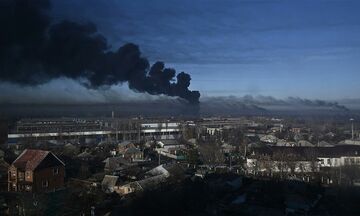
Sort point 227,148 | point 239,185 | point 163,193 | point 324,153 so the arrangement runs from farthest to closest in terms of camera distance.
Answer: point 227,148 → point 324,153 → point 239,185 → point 163,193

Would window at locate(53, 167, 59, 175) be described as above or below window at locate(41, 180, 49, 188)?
above

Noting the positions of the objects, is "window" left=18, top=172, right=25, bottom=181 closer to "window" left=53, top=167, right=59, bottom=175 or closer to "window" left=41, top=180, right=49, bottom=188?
"window" left=41, top=180, right=49, bottom=188

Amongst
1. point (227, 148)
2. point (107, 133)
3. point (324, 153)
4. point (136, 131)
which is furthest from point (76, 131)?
point (324, 153)

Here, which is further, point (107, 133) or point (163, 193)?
point (107, 133)

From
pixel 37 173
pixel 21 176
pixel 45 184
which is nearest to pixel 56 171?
pixel 45 184

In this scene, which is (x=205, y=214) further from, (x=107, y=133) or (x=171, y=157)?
(x=107, y=133)

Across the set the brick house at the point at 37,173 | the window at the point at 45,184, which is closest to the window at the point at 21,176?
the brick house at the point at 37,173

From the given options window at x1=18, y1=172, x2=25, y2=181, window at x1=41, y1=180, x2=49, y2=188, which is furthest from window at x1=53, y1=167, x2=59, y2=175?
window at x1=18, y1=172, x2=25, y2=181

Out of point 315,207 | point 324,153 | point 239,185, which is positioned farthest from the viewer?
point 324,153
